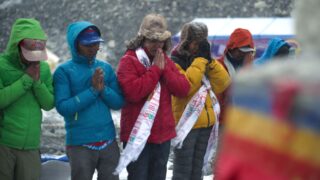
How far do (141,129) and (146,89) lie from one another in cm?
30

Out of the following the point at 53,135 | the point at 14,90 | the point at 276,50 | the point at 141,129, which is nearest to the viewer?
the point at 14,90

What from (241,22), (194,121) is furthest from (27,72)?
(241,22)

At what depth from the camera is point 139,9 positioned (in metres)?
18.7

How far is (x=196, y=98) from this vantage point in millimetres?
6191

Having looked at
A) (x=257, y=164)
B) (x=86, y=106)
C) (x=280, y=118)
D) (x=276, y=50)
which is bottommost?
(x=86, y=106)

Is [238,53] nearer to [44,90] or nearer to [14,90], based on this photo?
[44,90]

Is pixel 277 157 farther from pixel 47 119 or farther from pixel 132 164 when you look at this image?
pixel 47 119

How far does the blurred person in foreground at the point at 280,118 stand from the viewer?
1.56 metres

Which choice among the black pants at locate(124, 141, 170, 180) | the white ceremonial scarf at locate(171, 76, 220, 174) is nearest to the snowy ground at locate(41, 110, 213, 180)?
the white ceremonial scarf at locate(171, 76, 220, 174)

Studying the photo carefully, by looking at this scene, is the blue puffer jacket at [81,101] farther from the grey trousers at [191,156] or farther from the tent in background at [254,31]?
the tent in background at [254,31]

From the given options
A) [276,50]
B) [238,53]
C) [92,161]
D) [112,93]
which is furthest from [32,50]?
[276,50]

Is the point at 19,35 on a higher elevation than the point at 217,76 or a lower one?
higher

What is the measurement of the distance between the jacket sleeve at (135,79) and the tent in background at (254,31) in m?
7.23

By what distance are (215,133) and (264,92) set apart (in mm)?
4734
